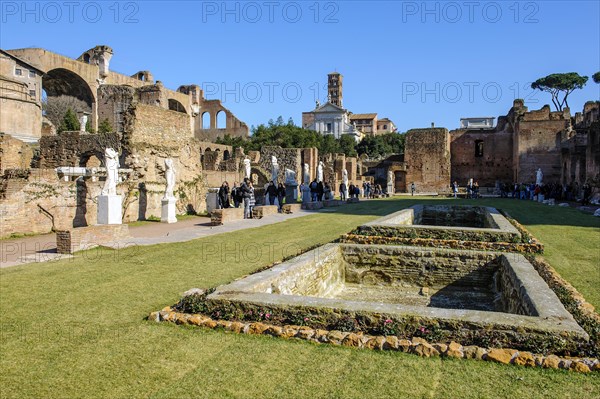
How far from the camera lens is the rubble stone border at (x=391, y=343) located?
3.94 metres

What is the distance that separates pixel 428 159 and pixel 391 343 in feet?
154

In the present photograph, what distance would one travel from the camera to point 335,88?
434 ft

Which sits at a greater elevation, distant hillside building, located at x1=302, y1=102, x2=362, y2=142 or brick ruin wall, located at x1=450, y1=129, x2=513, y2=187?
distant hillside building, located at x1=302, y1=102, x2=362, y2=142

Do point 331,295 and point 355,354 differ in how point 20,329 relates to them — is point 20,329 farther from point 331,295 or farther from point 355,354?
point 331,295

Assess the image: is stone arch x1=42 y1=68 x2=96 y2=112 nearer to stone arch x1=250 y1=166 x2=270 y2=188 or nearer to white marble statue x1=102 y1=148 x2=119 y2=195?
stone arch x1=250 y1=166 x2=270 y2=188

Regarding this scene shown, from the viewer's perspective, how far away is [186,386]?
11.9 feet

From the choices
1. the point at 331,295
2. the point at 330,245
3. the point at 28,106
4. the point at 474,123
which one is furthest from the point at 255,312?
the point at 474,123

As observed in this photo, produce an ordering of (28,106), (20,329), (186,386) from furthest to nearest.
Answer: (28,106) < (20,329) < (186,386)

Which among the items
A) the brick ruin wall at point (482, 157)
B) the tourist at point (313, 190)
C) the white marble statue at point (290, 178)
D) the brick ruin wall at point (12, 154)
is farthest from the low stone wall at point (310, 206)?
the brick ruin wall at point (482, 157)

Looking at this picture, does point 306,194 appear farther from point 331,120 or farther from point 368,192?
point 331,120

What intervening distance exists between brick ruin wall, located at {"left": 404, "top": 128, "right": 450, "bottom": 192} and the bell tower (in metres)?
83.2

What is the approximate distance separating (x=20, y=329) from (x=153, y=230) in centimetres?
936

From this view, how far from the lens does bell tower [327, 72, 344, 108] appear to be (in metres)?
131

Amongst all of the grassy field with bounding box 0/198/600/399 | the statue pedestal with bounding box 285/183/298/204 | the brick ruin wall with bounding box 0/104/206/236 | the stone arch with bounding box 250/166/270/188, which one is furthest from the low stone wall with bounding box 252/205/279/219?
the stone arch with bounding box 250/166/270/188
